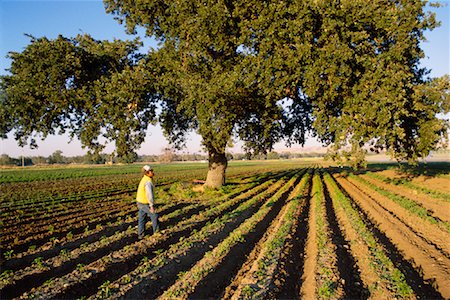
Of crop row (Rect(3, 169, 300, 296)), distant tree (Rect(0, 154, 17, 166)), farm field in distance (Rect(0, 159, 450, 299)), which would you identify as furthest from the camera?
distant tree (Rect(0, 154, 17, 166))

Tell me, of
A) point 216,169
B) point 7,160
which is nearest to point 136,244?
point 216,169

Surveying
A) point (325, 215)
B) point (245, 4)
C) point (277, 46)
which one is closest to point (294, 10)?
point (277, 46)

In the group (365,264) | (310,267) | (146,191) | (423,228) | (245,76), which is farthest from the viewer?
(245,76)

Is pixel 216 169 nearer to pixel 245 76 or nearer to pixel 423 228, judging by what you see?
pixel 245 76

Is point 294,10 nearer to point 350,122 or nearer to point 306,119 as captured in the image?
point 350,122

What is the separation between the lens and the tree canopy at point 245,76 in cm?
1463

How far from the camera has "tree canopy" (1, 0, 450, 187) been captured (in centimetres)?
1463

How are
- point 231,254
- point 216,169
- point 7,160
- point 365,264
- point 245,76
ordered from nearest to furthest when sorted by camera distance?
point 365,264
point 231,254
point 245,76
point 216,169
point 7,160

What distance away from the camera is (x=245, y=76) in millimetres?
16250

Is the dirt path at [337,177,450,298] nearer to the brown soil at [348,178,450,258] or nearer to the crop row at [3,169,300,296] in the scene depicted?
the brown soil at [348,178,450,258]

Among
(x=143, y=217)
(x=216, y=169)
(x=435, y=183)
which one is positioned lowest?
(x=435, y=183)

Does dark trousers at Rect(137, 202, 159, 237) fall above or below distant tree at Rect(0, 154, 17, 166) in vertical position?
below

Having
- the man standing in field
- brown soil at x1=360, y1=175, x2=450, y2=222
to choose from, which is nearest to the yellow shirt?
the man standing in field

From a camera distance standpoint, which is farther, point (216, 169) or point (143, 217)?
point (216, 169)
